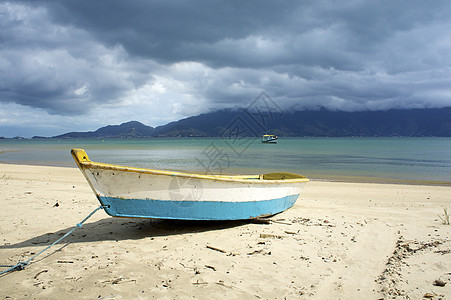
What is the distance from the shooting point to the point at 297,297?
3424mm

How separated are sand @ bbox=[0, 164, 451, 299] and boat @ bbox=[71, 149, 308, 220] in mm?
454

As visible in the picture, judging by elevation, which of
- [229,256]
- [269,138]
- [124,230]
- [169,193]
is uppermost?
[169,193]

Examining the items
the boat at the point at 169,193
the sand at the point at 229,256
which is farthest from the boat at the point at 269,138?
the boat at the point at 169,193

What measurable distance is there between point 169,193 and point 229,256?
5.08 ft

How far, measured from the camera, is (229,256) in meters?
4.61

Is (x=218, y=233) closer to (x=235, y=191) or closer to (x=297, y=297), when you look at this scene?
(x=235, y=191)

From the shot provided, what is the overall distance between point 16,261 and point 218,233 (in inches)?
131

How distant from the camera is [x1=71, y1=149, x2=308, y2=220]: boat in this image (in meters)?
4.75

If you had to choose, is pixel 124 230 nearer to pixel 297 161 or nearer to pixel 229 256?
pixel 229 256

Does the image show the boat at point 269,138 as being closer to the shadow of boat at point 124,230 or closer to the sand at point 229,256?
the sand at point 229,256

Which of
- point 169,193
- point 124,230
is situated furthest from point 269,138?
point 169,193

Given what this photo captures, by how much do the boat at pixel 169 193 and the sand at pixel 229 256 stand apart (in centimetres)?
45

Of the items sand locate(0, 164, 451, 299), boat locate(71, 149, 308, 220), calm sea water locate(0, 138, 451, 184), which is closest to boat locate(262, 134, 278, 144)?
calm sea water locate(0, 138, 451, 184)

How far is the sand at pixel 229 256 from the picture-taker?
140 inches
